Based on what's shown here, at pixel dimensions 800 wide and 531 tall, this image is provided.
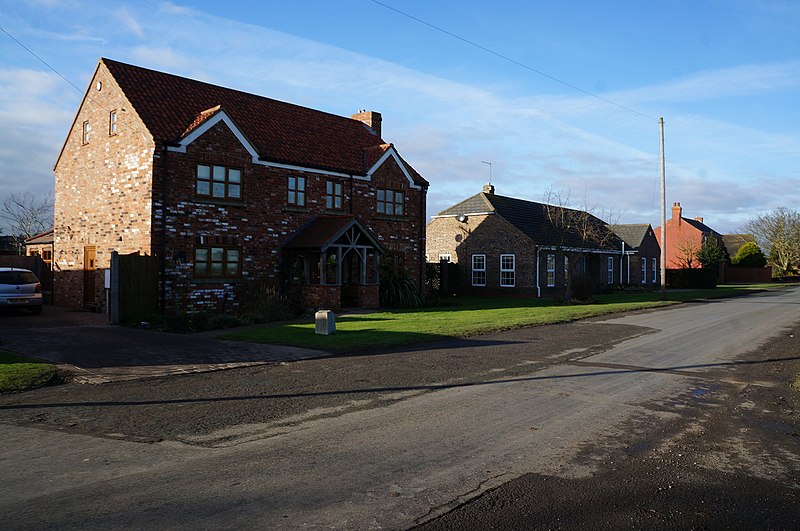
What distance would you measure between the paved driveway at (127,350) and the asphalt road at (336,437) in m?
0.79

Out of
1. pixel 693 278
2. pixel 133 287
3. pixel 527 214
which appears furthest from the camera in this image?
pixel 693 278

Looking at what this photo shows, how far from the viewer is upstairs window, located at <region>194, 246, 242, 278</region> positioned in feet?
72.3

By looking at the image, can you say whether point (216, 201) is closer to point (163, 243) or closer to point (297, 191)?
point (163, 243)

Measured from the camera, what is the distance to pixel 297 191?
1015 inches

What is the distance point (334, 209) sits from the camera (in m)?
27.3

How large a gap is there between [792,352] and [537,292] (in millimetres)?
22751

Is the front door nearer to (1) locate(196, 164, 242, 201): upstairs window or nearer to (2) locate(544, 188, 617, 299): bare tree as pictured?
(1) locate(196, 164, 242, 201): upstairs window

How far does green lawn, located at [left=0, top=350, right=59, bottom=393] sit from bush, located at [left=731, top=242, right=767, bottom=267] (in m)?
73.0

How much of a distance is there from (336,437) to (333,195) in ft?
68.2

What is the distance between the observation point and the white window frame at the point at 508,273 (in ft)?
124

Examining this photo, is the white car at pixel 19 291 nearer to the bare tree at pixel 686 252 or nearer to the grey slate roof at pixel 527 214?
the grey slate roof at pixel 527 214

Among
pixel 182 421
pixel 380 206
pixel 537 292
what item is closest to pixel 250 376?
pixel 182 421

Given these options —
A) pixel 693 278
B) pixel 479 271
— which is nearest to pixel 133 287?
pixel 479 271

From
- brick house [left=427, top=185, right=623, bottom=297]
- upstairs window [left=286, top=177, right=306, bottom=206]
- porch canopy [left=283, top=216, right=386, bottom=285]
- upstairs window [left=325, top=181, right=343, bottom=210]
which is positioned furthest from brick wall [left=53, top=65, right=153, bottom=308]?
brick house [left=427, top=185, right=623, bottom=297]
